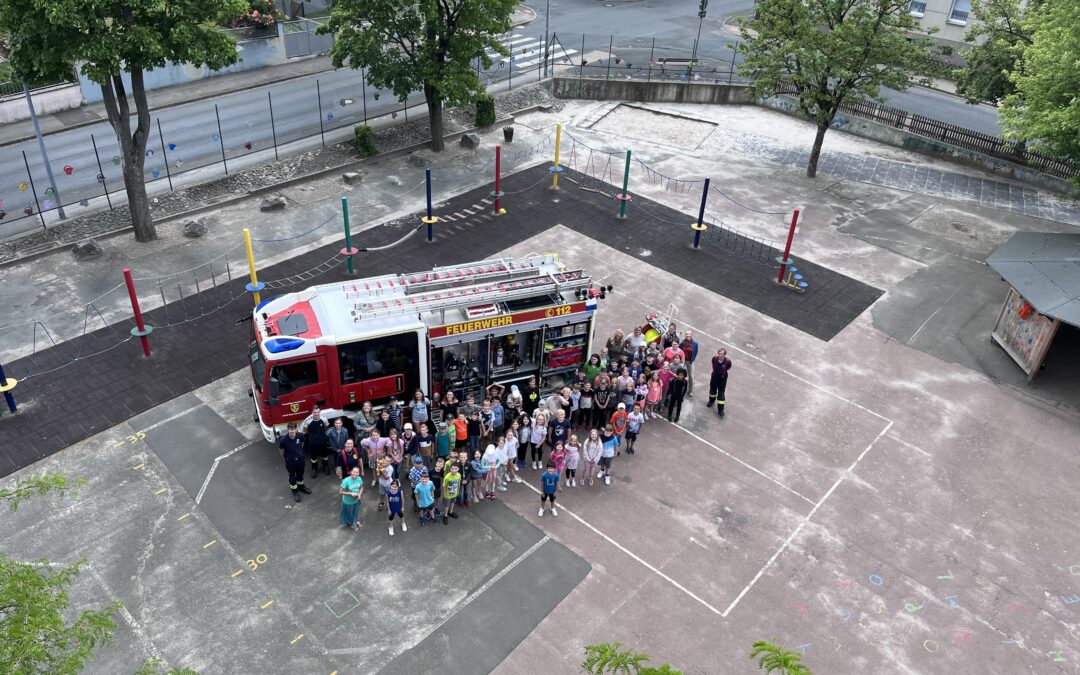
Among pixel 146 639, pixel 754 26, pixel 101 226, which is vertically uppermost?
pixel 754 26

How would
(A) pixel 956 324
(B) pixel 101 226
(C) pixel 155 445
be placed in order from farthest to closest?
(B) pixel 101 226 → (A) pixel 956 324 → (C) pixel 155 445

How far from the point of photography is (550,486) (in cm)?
1600

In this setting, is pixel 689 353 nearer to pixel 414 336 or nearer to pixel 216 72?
pixel 414 336

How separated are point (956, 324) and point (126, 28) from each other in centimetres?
2571

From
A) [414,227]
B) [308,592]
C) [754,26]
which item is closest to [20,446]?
[308,592]

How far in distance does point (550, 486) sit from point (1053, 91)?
21.3 metres

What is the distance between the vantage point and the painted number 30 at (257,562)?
48.8ft

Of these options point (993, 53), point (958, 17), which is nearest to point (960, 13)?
point (958, 17)

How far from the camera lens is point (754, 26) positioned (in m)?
33.1

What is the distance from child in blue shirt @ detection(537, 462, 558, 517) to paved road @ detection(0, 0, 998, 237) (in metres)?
20.4

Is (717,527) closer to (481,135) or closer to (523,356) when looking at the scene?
(523,356)

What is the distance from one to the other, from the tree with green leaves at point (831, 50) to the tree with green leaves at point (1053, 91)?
4.68 metres

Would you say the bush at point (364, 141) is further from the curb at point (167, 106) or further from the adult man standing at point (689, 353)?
the adult man standing at point (689, 353)

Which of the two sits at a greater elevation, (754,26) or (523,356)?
(754,26)
